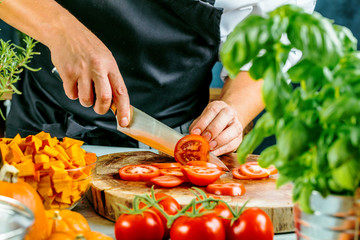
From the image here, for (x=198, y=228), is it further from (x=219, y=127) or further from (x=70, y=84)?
(x=219, y=127)

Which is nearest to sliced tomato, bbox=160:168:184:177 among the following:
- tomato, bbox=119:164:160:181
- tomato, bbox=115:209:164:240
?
tomato, bbox=119:164:160:181

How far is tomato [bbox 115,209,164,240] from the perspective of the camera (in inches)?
35.9

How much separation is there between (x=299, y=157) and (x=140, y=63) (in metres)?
1.46

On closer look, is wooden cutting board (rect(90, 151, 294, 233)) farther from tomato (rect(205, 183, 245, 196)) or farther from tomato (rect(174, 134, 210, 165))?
tomato (rect(174, 134, 210, 165))

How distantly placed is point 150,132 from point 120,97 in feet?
0.68

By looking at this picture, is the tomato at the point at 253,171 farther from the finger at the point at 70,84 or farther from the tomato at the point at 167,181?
the finger at the point at 70,84

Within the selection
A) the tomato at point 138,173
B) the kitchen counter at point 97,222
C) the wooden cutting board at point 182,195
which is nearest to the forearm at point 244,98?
the wooden cutting board at point 182,195

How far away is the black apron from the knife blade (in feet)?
1.49

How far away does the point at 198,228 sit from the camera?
34.0 inches

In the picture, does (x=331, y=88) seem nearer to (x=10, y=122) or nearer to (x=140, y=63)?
(x=140, y=63)

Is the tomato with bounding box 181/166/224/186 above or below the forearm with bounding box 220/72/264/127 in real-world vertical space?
below

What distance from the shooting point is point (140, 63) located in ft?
6.75

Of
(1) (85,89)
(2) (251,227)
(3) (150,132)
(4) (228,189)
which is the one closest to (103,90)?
(1) (85,89)

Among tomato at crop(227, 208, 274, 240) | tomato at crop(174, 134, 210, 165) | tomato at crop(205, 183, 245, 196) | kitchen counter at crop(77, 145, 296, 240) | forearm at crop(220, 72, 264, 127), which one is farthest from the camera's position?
forearm at crop(220, 72, 264, 127)
